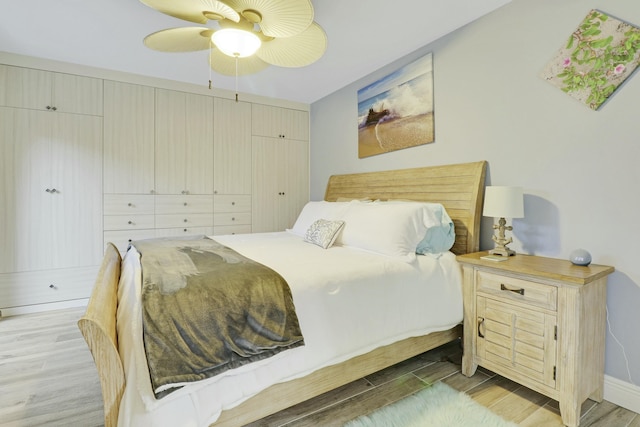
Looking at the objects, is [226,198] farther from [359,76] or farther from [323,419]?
[323,419]

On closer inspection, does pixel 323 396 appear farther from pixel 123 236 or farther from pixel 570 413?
pixel 123 236

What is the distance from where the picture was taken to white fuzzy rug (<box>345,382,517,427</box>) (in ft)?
4.99

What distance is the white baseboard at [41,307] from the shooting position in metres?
3.05

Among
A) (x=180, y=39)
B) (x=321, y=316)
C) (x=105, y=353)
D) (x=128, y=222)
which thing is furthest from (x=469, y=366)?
(x=128, y=222)

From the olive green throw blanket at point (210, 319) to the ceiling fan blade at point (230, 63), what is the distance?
170 cm

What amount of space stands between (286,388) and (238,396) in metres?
0.27

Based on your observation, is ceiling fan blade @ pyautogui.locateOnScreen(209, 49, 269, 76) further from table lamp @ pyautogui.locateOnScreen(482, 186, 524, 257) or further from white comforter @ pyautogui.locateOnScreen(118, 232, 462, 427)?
table lamp @ pyautogui.locateOnScreen(482, 186, 524, 257)

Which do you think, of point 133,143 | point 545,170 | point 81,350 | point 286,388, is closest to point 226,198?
point 133,143

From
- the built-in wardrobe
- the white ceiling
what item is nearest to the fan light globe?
the white ceiling

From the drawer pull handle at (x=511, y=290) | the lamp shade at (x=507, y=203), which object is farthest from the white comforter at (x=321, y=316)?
the lamp shade at (x=507, y=203)

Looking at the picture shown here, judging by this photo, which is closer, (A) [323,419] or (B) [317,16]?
(A) [323,419]

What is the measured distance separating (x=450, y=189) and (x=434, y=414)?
1577 millimetres

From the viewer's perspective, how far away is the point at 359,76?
3.49 meters

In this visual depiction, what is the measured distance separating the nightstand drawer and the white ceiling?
1882 millimetres
